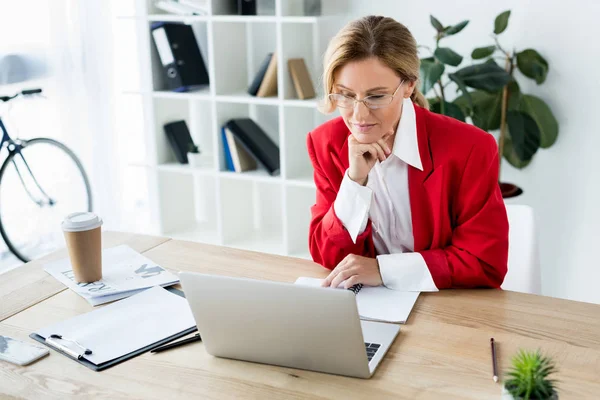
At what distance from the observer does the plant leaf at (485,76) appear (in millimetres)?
2586

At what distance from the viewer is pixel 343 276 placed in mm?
1451

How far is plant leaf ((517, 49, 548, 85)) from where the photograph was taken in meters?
2.69

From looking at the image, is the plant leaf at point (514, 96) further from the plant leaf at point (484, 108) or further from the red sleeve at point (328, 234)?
the red sleeve at point (328, 234)

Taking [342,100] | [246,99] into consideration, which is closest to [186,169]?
[246,99]

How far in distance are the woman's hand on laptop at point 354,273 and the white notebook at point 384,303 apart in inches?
0.8

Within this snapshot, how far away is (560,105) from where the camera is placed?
2830 millimetres

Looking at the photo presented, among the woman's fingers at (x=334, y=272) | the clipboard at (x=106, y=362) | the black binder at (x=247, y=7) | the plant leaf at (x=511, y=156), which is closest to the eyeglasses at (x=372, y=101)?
the woman's fingers at (x=334, y=272)

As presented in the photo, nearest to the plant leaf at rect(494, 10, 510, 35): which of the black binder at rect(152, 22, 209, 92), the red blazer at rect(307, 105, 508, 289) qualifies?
the red blazer at rect(307, 105, 508, 289)

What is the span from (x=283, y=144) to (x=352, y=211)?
1456 mm

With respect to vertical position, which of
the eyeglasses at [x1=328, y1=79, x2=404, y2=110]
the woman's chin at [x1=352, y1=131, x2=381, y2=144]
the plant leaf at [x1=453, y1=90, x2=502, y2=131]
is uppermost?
the eyeglasses at [x1=328, y1=79, x2=404, y2=110]

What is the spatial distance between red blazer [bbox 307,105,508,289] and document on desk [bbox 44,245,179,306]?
375mm

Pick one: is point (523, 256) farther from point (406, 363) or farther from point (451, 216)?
point (406, 363)

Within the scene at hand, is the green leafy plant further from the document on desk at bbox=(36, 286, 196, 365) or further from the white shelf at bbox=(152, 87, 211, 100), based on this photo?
the document on desk at bbox=(36, 286, 196, 365)

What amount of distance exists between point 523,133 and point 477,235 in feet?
4.19
